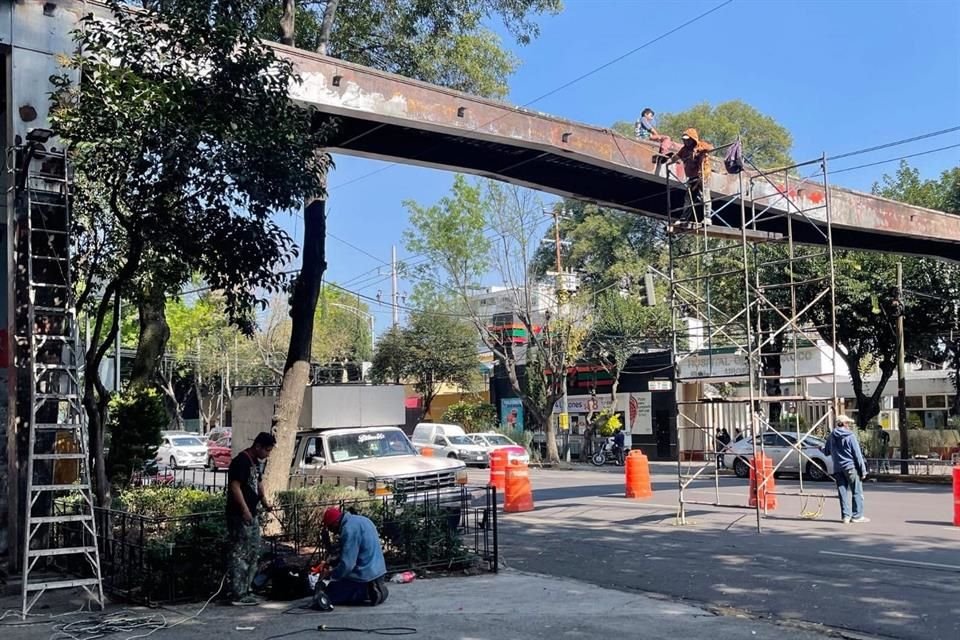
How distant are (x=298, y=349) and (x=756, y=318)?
11.9m

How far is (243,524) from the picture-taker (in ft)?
28.8

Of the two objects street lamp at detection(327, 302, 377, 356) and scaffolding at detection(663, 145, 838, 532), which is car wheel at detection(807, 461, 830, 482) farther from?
street lamp at detection(327, 302, 377, 356)

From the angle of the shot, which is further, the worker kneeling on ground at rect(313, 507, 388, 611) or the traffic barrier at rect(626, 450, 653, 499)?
the traffic barrier at rect(626, 450, 653, 499)

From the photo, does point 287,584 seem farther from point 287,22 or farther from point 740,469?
point 740,469

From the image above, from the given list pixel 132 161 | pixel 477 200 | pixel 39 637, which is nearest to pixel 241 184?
pixel 132 161

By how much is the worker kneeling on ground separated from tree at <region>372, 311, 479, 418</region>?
39.3 metres

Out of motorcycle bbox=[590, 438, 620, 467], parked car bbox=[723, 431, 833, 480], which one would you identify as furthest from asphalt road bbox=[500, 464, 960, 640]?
motorcycle bbox=[590, 438, 620, 467]

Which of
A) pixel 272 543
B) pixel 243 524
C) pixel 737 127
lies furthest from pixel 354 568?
pixel 737 127

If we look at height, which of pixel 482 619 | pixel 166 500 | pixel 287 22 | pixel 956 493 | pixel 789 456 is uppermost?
pixel 287 22

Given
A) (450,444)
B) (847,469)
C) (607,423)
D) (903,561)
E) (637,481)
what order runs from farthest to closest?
(607,423) < (450,444) < (637,481) < (847,469) < (903,561)

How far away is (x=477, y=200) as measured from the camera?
36500 mm

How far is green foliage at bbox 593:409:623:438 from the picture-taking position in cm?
3941

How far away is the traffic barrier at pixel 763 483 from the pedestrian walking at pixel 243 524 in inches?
342

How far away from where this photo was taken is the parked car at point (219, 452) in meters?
33.8
